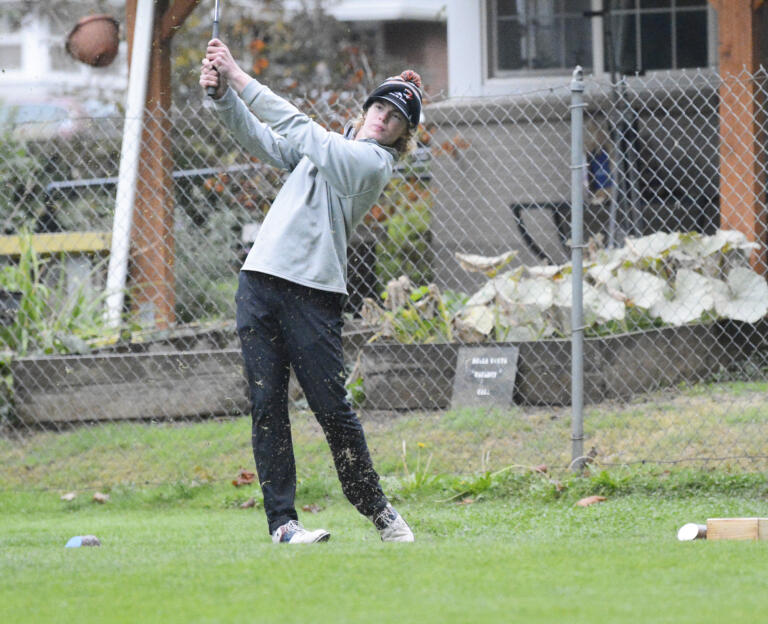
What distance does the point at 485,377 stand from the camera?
284 inches

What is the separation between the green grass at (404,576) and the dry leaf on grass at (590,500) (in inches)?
12.1

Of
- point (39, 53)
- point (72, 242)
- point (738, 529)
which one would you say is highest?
point (39, 53)

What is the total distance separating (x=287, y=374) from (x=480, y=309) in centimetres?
297

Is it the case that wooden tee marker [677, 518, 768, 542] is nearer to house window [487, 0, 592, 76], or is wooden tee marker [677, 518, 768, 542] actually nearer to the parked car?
the parked car

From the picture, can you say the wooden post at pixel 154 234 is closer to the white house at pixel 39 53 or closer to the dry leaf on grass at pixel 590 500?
the dry leaf on grass at pixel 590 500

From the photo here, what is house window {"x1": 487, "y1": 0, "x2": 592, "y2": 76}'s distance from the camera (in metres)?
10.5

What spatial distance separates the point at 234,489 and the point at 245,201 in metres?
3.16

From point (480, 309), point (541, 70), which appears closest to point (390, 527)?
point (480, 309)

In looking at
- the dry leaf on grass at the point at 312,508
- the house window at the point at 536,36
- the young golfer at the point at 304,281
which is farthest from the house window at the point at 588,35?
the young golfer at the point at 304,281

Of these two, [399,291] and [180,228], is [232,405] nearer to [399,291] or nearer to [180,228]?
[399,291]

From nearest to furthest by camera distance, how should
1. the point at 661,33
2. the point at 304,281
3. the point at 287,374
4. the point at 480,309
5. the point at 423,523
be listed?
1. the point at 304,281
2. the point at 287,374
3. the point at 423,523
4. the point at 480,309
5. the point at 661,33

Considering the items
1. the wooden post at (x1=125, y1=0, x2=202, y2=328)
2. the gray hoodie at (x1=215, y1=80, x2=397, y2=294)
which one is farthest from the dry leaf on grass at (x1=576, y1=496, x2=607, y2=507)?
the wooden post at (x1=125, y1=0, x2=202, y2=328)

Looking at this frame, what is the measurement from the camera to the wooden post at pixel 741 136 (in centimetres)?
798

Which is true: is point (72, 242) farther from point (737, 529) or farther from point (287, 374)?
point (737, 529)
